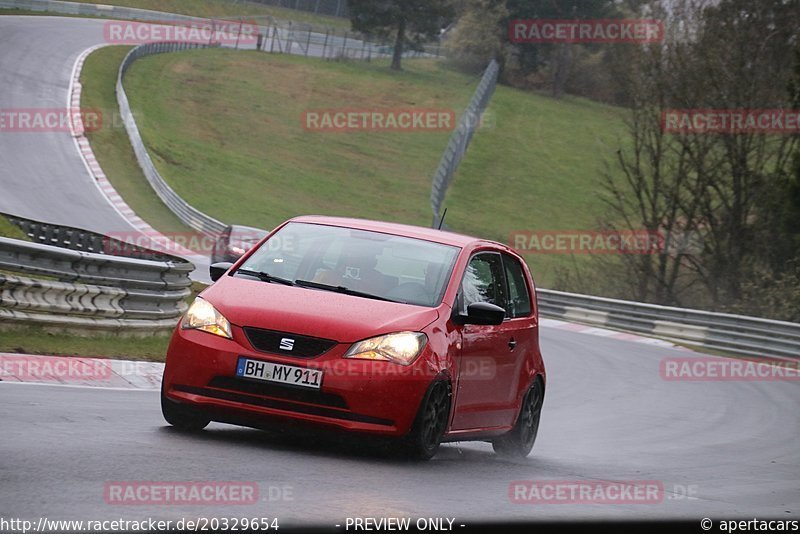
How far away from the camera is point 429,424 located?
317 inches

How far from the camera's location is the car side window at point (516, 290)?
9.78m

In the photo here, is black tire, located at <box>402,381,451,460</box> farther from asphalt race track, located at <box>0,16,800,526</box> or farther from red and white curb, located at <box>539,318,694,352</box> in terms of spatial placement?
red and white curb, located at <box>539,318,694,352</box>

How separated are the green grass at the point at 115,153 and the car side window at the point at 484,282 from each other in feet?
99.6

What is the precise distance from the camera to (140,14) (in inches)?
3393

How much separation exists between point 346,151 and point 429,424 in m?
56.5

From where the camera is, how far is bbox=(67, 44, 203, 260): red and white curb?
121ft

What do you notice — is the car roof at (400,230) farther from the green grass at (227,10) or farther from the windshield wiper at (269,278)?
the green grass at (227,10)

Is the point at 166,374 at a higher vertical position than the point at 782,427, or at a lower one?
higher

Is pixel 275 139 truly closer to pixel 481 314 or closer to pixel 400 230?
pixel 400 230

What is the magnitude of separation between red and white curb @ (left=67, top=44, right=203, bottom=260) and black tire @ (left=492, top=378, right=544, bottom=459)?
81.5 ft

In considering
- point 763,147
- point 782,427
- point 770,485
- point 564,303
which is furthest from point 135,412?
point 763,147

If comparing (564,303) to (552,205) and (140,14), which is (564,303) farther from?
(140,14)

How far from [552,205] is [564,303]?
27846 millimetres

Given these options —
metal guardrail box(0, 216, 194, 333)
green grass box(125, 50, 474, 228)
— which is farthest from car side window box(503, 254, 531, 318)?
green grass box(125, 50, 474, 228)
